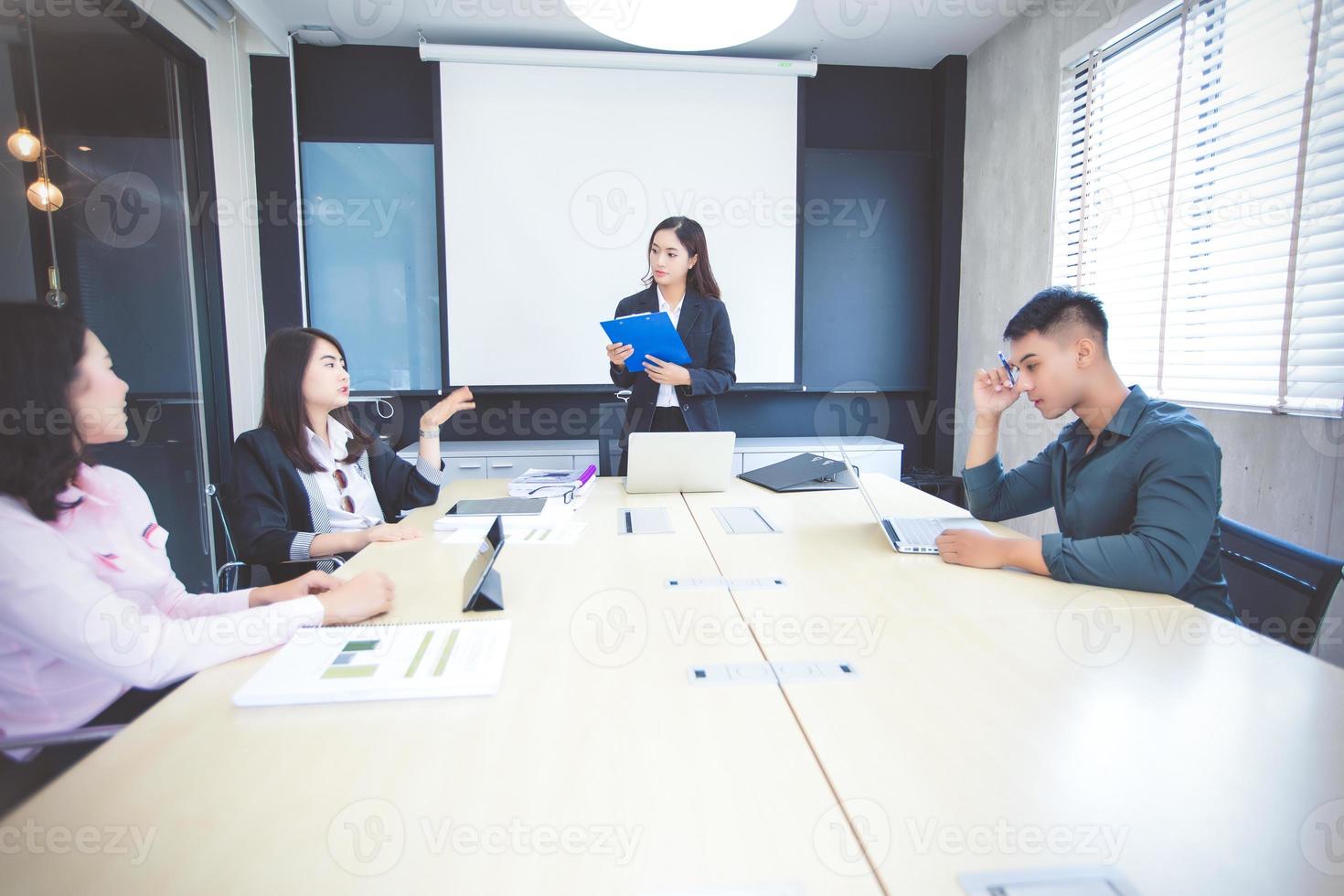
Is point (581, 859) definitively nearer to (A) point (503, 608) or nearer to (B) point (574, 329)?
(A) point (503, 608)

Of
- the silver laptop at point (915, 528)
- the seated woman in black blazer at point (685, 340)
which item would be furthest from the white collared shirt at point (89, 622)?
the seated woman in black blazer at point (685, 340)

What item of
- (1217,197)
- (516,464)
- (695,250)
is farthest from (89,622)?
(1217,197)

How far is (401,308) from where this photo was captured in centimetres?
388

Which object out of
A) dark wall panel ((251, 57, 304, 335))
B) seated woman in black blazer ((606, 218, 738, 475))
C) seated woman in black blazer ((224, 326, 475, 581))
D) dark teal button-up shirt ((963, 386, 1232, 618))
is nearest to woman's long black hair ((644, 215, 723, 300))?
seated woman in black blazer ((606, 218, 738, 475))

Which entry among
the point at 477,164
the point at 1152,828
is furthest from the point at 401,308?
the point at 1152,828

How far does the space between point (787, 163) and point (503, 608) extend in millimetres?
3432

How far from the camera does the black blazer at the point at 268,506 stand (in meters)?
1.77

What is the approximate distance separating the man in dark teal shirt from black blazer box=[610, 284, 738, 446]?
1140 mm

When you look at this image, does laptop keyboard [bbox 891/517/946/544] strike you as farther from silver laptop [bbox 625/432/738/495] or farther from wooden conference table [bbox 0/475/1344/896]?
silver laptop [bbox 625/432/738/495]

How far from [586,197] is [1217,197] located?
2825mm

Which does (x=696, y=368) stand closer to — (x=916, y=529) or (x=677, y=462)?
(x=677, y=462)

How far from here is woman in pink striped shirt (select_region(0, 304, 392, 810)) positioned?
935mm

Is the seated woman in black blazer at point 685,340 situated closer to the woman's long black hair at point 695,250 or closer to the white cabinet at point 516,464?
the woman's long black hair at point 695,250

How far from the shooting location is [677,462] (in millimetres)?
2266
